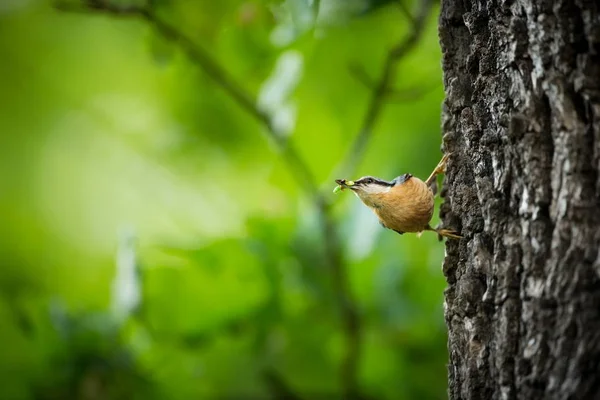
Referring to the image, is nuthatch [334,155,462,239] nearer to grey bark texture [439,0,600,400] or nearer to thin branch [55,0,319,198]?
grey bark texture [439,0,600,400]

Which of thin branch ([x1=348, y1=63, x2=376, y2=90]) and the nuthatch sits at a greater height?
thin branch ([x1=348, y1=63, x2=376, y2=90])

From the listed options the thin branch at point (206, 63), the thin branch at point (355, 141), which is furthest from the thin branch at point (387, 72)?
the thin branch at point (206, 63)

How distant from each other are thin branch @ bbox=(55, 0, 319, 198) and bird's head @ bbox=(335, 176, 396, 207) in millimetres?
1134

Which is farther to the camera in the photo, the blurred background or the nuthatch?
the blurred background

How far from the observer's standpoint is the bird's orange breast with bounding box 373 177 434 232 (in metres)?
1.15

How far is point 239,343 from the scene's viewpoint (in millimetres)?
2551

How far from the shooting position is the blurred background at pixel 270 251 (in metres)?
2.26

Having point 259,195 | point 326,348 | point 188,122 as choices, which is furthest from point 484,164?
point 259,195

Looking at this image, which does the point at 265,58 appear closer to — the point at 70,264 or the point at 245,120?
the point at 245,120

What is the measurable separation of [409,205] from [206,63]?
1372mm

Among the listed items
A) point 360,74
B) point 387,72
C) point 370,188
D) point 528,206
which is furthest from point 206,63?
point 528,206

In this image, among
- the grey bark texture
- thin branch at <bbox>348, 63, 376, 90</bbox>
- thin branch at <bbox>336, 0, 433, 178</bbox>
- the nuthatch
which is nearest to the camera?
the grey bark texture

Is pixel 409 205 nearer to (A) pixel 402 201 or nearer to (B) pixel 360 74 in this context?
(A) pixel 402 201

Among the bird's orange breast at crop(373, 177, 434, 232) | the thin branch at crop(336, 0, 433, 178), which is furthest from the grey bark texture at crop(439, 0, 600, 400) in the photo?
the thin branch at crop(336, 0, 433, 178)
